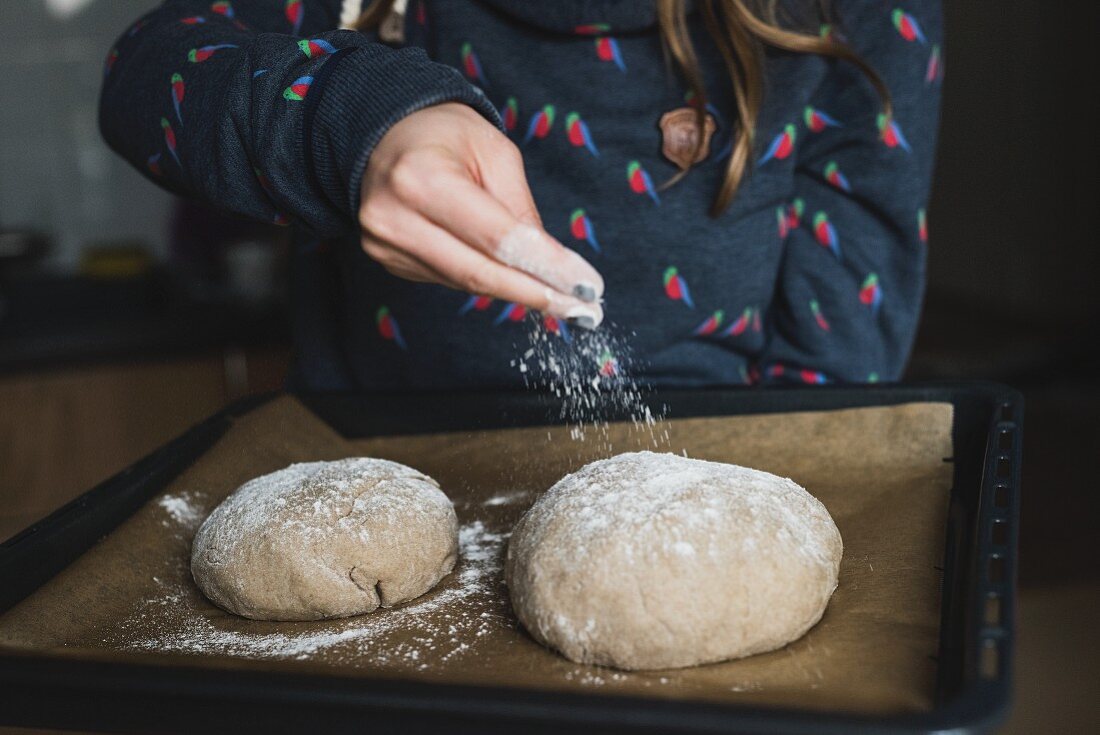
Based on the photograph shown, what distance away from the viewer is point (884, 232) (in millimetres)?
1280

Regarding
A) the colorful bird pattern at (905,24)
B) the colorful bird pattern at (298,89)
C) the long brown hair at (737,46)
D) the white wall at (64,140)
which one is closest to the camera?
the colorful bird pattern at (298,89)

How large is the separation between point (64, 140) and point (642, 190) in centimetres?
238

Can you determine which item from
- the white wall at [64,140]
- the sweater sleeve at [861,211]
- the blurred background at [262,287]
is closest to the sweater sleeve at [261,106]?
the sweater sleeve at [861,211]

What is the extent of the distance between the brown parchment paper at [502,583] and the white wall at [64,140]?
210cm

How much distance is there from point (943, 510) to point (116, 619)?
0.72 m

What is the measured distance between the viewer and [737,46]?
107 centimetres

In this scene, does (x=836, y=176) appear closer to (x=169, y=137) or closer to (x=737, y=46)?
(x=737, y=46)

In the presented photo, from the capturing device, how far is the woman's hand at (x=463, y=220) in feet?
2.24

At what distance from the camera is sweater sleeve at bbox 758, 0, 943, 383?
118 cm

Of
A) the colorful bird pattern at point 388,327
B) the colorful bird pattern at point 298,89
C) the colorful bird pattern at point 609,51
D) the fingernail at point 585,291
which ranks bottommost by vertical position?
the colorful bird pattern at point 388,327

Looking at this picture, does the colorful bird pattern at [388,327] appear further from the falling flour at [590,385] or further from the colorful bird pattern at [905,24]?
the colorful bird pattern at [905,24]

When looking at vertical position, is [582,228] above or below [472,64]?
below

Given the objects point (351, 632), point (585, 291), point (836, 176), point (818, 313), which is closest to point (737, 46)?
point (836, 176)

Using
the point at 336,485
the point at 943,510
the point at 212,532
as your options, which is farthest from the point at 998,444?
the point at 212,532
